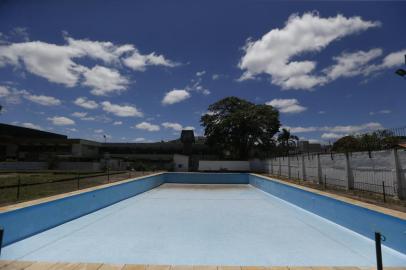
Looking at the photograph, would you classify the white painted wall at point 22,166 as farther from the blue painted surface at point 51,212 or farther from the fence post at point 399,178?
the fence post at point 399,178

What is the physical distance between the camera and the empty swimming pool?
16.6 feet

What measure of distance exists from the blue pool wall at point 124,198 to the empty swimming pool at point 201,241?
20 centimetres

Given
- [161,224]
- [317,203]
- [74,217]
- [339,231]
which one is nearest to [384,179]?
[317,203]

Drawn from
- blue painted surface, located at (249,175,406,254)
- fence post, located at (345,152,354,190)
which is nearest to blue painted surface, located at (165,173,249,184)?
blue painted surface, located at (249,175,406,254)

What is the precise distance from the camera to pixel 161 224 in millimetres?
7902

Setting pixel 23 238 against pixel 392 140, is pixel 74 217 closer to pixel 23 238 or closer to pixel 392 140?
pixel 23 238

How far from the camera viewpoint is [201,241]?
6266 mm

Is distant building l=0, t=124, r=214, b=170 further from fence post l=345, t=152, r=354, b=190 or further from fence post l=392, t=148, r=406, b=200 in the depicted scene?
fence post l=392, t=148, r=406, b=200

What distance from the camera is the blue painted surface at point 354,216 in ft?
17.4

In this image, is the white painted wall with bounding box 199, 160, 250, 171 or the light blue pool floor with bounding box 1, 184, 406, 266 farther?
the white painted wall with bounding box 199, 160, 250, 171

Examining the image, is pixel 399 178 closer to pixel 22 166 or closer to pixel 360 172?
pixel 360 172

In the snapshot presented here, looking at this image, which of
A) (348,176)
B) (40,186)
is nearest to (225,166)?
(348,176)

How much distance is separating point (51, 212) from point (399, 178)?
1129 centimetres

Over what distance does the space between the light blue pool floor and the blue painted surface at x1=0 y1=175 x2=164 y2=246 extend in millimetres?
206
